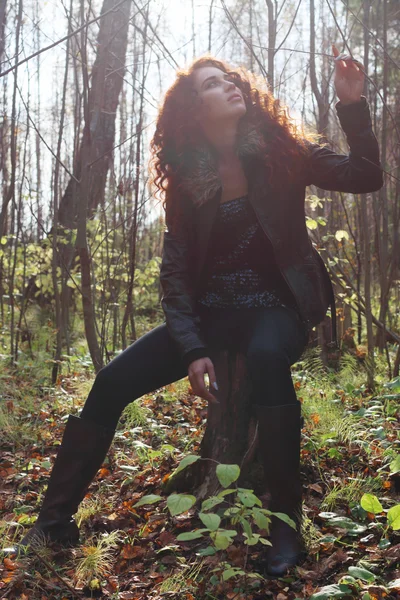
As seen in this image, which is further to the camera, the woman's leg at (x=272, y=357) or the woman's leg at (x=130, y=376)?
the woman's leg at (x=130, y=376)

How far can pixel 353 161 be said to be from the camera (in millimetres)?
2113

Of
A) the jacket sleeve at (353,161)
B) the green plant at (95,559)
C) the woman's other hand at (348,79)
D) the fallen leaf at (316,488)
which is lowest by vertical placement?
the green plant at (95,559)

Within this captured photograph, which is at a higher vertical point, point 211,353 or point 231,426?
point 211,353

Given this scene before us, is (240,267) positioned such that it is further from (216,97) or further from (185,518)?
(185,518)

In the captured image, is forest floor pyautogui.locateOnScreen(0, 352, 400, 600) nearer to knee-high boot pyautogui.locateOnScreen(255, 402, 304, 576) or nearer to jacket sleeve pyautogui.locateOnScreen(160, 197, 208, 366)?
knee-high boot pyautogui.locateOnScreen(255, 402, 304, 576)

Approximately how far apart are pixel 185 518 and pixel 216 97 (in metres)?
1.70

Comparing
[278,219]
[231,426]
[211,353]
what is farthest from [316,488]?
[278,219]

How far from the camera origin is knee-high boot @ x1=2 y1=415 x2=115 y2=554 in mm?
2086

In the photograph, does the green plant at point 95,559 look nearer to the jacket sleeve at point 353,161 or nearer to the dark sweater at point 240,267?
the dark sweater at point 240,267

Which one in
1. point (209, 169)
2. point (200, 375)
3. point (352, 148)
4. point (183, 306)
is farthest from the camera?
point (209, 169)

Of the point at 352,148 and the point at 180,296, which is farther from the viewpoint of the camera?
the point at 180,296

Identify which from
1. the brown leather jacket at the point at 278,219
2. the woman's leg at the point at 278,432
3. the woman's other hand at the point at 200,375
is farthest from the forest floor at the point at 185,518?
the brown leather jacket at the point at 278,219

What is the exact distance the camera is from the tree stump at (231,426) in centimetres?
232

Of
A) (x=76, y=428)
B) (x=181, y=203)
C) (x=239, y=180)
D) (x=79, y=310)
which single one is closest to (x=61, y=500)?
(x=76, y=428)
